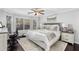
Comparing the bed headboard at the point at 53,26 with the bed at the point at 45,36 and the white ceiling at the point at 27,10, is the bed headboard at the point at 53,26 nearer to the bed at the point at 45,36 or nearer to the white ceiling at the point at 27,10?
the bed at the point at 45,36

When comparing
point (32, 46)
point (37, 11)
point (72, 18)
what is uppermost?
point (37, 11)

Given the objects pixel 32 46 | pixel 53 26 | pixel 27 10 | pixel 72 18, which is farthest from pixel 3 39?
pixel 72 18

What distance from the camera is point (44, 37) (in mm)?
1440

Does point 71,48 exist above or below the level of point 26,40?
below

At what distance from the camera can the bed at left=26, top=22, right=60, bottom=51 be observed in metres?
1.45

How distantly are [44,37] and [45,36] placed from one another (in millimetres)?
22

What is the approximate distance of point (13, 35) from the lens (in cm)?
150

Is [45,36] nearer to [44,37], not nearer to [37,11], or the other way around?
[44,37]

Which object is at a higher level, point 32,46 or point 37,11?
point 37,11

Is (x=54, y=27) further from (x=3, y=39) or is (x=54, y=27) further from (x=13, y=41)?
(x=3, y=39)

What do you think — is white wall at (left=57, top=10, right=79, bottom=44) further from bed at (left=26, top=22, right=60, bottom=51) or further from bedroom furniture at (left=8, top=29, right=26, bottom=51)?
bedroom furniture at (left=8, top=29, right=26, bottom=51)
